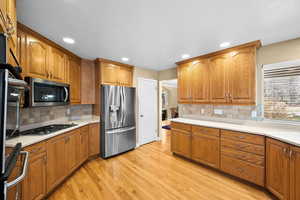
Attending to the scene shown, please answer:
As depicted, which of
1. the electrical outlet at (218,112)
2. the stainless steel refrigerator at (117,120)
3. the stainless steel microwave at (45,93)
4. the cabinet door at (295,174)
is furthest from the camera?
the stainless steel refrigerator at (117,120)

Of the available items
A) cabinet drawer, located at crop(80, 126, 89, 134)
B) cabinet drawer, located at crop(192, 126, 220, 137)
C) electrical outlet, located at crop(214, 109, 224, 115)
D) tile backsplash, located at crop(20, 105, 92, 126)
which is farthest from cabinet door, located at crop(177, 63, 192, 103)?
tile backsplash, located at crop(20, 105, 92, 126)

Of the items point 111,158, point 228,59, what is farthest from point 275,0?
point 111,158

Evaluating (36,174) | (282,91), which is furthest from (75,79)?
(282,91)

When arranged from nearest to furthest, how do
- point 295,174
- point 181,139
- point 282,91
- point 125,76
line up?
point 295,174
point 282,91
point 181,139
point 125,76

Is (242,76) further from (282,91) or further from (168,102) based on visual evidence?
(168,102)

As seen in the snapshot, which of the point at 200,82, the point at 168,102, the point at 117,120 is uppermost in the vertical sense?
the point at 200,82

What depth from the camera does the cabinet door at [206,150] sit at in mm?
2309

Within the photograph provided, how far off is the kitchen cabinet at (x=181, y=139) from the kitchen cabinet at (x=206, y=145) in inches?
4.6

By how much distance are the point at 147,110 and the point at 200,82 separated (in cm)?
183

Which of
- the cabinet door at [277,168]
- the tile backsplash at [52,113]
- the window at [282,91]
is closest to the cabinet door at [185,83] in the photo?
the window at [282,91]

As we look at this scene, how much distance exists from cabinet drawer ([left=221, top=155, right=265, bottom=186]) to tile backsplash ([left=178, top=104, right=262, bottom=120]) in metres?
0.90

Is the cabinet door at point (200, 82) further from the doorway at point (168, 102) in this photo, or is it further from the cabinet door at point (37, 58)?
the doorway at point (168, 102)

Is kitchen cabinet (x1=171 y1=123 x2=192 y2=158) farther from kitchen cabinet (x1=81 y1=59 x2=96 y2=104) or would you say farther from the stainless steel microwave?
the stainless steel microwave

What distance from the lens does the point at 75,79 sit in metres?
2.82
